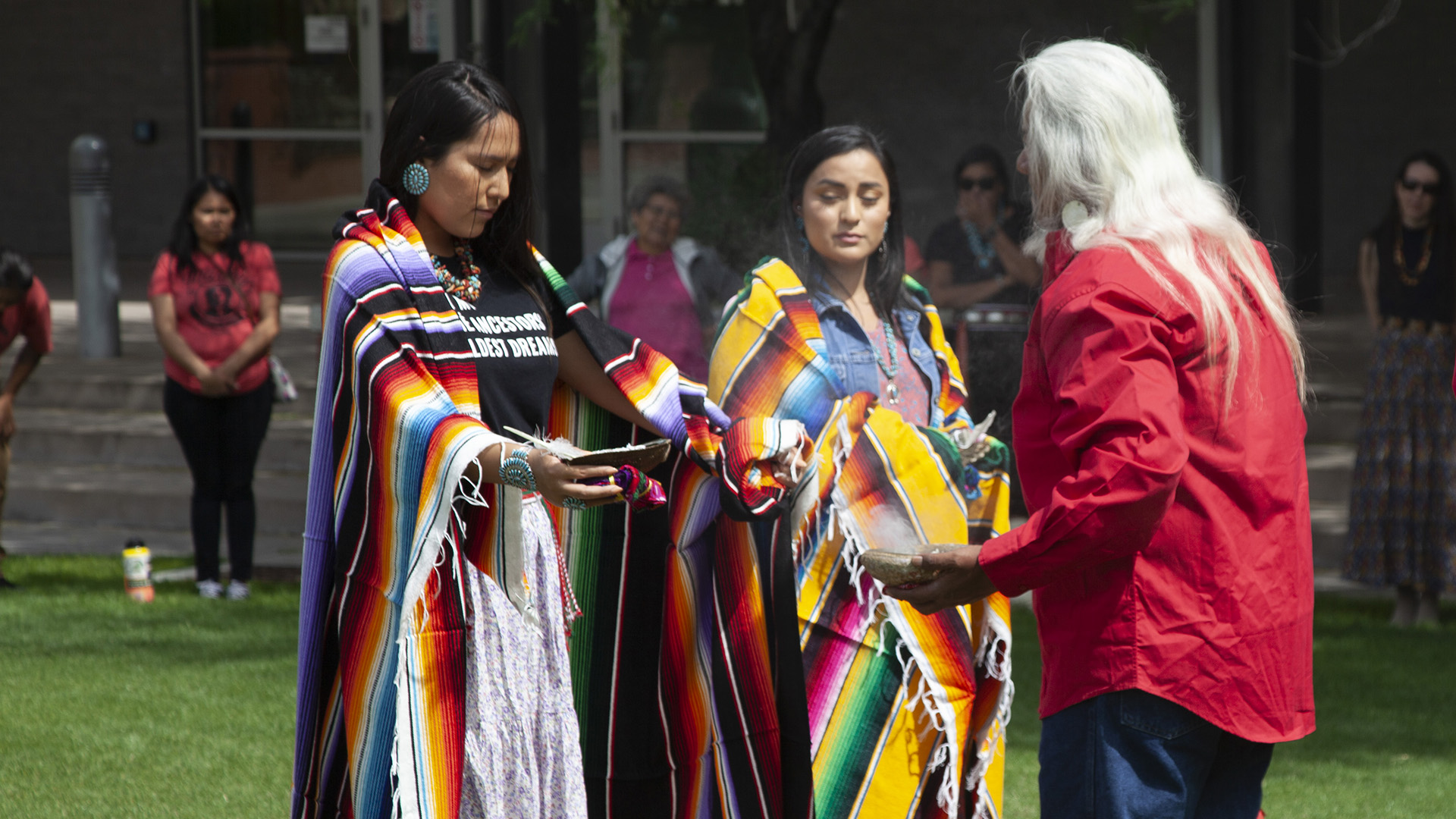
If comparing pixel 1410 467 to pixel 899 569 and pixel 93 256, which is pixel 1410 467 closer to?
pixel 899 569

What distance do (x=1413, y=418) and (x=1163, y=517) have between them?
16.2 ft

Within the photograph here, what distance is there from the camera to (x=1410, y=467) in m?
6.73

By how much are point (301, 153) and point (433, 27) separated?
280 centimetres

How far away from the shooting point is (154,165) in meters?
17.2

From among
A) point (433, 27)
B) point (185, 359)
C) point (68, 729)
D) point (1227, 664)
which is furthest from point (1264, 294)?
point (433, 27)

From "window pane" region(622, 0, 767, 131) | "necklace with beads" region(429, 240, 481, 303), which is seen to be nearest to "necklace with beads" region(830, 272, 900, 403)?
"necklace with beads" region(429, 240, 481, 303)

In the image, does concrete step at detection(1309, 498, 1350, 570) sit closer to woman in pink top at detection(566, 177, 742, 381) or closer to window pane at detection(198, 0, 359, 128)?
woman in pink top at detection(566, 177, 742, 381)

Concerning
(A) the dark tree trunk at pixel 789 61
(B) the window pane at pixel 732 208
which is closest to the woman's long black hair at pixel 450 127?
(B) the window pane at pixel 732 208

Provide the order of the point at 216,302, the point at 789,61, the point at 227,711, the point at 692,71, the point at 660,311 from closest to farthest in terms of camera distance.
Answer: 1. the point at 227,711
2. the point at 216,302
3. the point at 660,311
4. the point at 789,61
5. the point at 692,71

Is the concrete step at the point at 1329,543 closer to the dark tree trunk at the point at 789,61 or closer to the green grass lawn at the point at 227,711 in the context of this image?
the green grass lawn at the point at 227,711

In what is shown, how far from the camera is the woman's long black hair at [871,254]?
3.95m

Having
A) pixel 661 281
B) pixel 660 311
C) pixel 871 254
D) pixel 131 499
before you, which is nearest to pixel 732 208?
pixel 661 281

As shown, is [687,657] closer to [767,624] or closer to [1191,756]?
[767,624]

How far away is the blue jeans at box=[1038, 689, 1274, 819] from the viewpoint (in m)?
2.36
